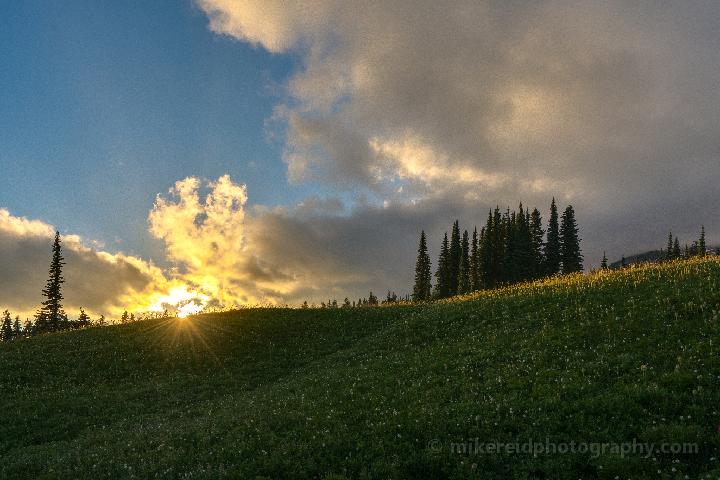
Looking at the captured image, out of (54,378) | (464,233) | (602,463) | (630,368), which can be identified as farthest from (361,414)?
(464,233)

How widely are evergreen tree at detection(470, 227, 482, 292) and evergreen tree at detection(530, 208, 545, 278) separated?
11441 mm

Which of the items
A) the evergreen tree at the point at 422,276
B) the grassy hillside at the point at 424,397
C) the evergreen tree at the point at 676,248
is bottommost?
the grassy hillside at the point at 424,397

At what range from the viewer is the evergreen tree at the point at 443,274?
346 ft

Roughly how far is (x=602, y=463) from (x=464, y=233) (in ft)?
330

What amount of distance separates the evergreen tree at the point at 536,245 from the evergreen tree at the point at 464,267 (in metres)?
15.7

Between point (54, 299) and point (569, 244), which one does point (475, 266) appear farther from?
point (54, 299)

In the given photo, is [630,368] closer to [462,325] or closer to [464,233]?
[462,325]

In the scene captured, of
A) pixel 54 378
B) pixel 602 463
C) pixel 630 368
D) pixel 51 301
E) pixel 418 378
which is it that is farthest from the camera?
pixel 51 301

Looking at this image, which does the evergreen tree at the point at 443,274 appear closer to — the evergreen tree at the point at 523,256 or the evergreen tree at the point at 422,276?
the evergreen tree at the point at 422,276

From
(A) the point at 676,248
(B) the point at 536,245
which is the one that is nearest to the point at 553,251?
(B) the point at 536,245

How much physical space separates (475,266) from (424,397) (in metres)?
86.2

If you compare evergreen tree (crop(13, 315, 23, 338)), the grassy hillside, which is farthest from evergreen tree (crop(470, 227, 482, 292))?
evergreen tree (crop(13, 315, 23, 338))

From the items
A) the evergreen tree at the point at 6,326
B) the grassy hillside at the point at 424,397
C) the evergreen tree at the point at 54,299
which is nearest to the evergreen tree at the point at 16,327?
the evergreen tree at the point at 6,326

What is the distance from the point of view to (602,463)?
31.4ft
